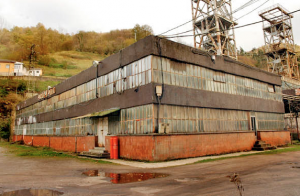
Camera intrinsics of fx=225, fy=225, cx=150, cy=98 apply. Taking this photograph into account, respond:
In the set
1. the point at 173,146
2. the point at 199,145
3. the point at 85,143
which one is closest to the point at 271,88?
the point at 199,145

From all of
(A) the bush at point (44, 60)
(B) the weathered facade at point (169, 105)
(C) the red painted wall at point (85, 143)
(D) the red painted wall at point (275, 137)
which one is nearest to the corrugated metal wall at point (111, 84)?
(B) the weathered facade at point (169, 105)

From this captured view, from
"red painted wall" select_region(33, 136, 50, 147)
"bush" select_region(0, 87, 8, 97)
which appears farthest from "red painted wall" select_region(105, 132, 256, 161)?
"bush" select_region(0, 87, 8, 97)

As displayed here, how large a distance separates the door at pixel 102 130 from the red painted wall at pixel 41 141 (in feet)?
44.7

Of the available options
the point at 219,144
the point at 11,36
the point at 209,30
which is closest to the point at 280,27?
the point at 209,30

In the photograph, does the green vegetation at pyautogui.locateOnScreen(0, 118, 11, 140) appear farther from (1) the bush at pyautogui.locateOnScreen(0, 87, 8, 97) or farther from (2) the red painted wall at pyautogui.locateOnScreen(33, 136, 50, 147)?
(2) the red painted wall at pyautogui.locateOnScreen(33, 136, 50, 147)

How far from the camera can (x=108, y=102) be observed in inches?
762

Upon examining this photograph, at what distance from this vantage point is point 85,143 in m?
21.3

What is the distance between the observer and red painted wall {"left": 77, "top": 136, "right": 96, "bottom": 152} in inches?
799

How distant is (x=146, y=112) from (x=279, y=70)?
46.4 meters

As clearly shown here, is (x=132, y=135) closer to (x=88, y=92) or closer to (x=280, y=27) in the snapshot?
(x=88, y=92)

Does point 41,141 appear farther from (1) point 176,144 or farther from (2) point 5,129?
(1) point 176,144

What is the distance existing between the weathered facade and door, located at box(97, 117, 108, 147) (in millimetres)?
88

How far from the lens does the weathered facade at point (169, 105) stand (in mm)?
15297

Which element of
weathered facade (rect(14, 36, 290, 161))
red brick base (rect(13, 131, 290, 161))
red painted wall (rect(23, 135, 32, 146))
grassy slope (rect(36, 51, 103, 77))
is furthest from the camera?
grassy slope (rect(36, 51, 103, 77))
